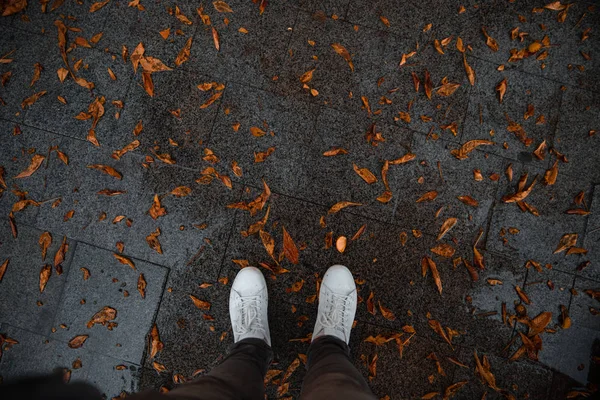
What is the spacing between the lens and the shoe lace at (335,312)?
8.45 feet

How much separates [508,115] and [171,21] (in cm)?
277

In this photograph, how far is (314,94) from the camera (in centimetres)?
285

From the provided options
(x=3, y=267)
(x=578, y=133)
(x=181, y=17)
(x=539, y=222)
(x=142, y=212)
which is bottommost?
(x=3, y=267)

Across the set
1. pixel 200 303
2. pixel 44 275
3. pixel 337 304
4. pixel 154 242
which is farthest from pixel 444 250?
pixel 44 275

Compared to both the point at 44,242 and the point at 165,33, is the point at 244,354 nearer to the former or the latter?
the point at 44,242

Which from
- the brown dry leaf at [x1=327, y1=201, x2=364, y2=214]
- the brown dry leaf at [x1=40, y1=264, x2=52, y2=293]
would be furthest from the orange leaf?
the brown dry leaf at [x1=40, y1=264, x2=52, y2=293]

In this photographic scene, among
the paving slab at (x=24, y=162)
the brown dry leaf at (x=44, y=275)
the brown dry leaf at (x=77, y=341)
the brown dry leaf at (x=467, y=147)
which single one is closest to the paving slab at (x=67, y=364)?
the brown dry leaf at (x=77, y=341)

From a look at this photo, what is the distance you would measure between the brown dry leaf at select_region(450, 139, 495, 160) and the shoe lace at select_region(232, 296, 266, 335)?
1864mm

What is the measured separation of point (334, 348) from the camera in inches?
93.4

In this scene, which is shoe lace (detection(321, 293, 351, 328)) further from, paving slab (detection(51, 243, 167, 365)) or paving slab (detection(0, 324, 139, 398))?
paving slab (detection(0, 324, 139, 398))

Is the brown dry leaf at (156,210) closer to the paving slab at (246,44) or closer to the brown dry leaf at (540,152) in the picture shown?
the paving slab at (246,44)

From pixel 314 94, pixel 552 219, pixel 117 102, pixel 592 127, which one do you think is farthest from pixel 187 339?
pixel 592 127

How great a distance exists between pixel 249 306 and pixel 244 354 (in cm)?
33

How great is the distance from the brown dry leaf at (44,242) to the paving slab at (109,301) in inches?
8.7
